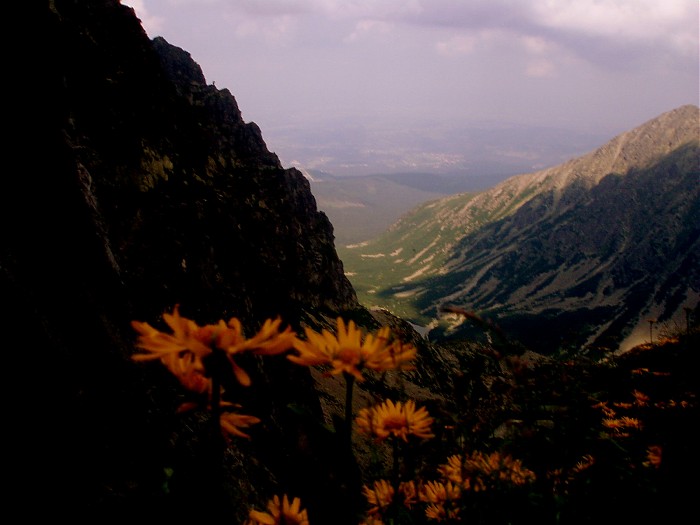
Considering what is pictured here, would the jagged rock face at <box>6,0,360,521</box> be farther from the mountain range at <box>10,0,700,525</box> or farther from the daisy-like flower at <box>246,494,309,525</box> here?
the daisy-like flower at <box>246,494,309,525</box>

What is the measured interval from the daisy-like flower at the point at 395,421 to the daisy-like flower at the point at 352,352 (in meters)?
0.56

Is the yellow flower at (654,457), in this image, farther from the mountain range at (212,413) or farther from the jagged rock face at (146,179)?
the jagged rock face at (146,179)

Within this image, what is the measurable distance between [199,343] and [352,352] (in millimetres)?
855

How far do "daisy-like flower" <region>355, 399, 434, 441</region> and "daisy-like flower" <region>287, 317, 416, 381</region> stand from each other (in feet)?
1.85

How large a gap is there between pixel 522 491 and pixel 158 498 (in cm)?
288

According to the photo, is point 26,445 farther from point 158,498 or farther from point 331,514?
point 331,514

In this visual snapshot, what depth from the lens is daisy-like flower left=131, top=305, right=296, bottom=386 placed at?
2.21 meters

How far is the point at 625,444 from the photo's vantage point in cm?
625

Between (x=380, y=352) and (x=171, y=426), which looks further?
(x=171, y=426)

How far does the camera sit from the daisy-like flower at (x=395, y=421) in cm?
313

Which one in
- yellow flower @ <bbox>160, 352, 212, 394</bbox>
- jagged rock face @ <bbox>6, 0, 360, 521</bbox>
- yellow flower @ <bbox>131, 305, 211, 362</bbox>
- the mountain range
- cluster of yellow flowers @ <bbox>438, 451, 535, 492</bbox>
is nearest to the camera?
yellow flower @ <bbox>131, 305, 211, 362</bbox>

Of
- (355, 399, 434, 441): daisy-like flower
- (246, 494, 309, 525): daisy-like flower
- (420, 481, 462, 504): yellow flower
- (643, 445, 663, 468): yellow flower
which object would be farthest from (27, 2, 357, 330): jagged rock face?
(643, 445, 663, 468): yellow flower

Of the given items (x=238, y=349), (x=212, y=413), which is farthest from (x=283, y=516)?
(x=238, y=349)

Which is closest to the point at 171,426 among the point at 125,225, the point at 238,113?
the point at 125,225
